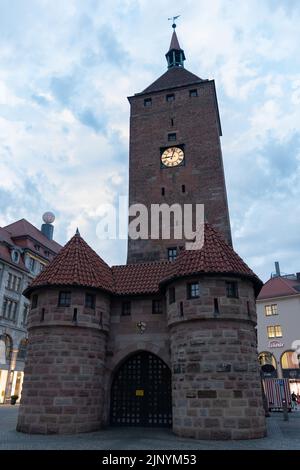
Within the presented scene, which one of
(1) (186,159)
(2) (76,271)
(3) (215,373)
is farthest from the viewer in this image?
(1) (186,159)

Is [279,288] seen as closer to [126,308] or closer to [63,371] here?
[126,308]

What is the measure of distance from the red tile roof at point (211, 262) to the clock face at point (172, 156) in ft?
31.5

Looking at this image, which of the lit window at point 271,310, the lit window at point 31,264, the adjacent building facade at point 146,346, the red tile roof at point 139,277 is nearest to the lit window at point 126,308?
the adjacent building facade at point 146,346

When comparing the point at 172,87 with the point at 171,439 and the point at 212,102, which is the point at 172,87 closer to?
the point at 212,102

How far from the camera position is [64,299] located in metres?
17.8

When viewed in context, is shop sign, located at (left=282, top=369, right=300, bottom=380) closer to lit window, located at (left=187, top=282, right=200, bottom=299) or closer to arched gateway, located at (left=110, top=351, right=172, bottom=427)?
arched gateway, located at (left=110, top=351, right=172, bottom=427)

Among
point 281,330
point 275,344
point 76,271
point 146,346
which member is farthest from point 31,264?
point 281,330

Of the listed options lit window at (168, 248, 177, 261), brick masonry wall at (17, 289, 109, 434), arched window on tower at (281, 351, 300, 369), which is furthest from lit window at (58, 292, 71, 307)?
arched window on tower at (281, 351, 300, 369)

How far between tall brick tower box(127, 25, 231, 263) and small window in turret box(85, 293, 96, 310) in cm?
644

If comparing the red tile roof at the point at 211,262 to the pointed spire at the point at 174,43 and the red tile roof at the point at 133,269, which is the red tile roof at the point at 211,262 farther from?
the pointed spire at the point at 174,43

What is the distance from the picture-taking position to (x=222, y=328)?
1585 centimetres

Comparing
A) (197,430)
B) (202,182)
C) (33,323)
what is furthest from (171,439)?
(202,182)

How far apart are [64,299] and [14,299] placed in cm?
2722
